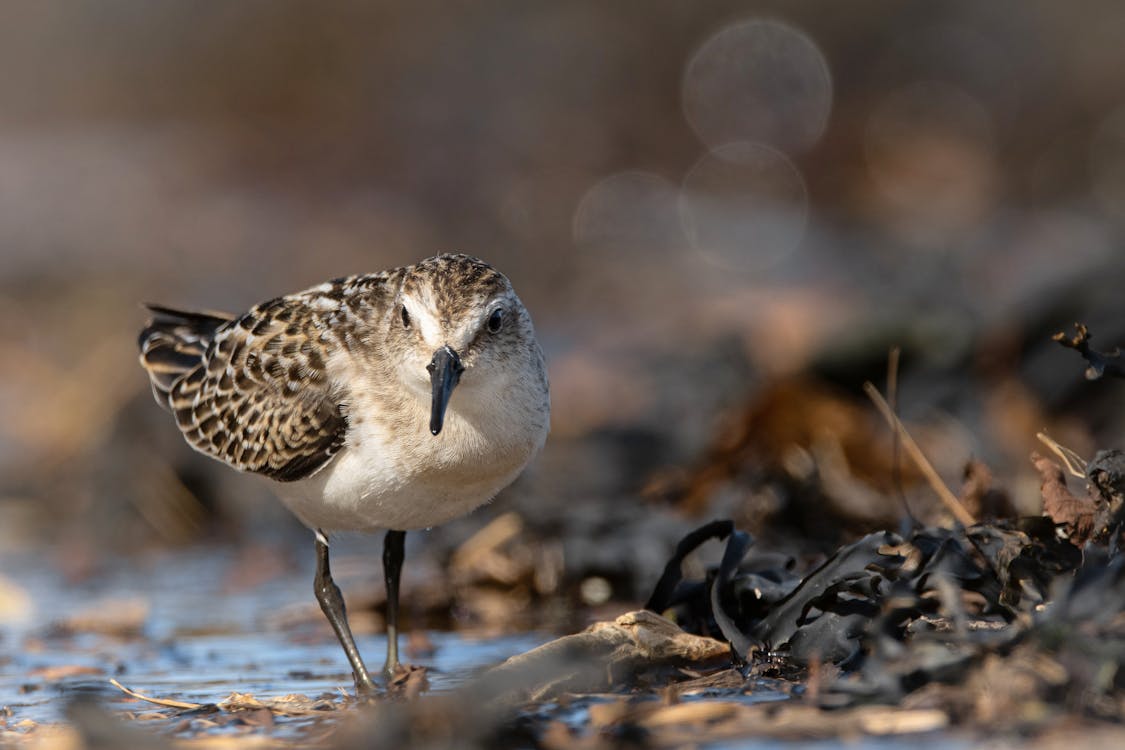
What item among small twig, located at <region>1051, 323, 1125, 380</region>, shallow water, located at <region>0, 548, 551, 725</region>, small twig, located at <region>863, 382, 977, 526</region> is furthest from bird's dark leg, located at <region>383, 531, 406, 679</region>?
small twig, located at <region>1051, 323, 1125, 380</region>

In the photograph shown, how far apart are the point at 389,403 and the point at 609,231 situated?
464 inches

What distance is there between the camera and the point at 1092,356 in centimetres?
463

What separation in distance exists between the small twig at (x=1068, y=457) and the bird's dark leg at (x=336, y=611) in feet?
8.02

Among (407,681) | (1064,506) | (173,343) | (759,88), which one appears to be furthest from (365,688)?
(759,88)

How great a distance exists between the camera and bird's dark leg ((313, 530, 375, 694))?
5480mm

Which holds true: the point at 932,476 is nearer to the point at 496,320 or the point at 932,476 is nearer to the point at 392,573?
the point at 496,320

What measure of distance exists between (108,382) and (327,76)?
13.1m

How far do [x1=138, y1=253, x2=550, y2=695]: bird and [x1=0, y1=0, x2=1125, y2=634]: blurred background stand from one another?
136 centimetres

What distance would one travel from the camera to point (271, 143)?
2259cm

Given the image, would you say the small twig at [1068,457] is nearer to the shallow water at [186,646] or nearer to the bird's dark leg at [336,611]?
the shallow water at [186,646]

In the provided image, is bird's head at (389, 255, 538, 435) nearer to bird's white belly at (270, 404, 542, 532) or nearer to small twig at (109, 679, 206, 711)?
bird's white belly at (270, 404, 542, 532)

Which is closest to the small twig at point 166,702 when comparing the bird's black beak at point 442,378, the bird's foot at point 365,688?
the bird's foot at point 365,688

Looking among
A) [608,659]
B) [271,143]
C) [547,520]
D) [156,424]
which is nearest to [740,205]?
[271,143]

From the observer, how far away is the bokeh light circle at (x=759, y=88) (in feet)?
65.9
